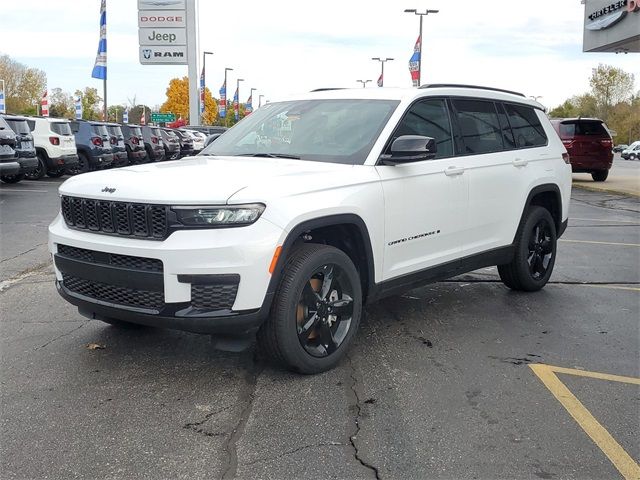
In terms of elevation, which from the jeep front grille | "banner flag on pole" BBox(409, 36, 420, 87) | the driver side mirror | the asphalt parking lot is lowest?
the asphalt parking lot

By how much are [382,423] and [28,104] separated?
307 ft

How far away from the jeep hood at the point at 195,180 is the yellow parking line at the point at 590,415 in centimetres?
185

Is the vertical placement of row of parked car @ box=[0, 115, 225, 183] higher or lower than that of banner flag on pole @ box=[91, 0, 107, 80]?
lower

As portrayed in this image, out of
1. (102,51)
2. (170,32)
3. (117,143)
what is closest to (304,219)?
(117,143)

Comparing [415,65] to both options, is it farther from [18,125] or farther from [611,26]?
[18,125]

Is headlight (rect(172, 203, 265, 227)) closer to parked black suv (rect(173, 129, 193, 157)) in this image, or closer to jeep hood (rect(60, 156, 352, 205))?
jeep hood (rect(60, 156, 352, 205))

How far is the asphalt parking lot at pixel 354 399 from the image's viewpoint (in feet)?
10.3

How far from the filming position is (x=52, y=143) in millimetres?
18938

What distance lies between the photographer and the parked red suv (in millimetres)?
20406

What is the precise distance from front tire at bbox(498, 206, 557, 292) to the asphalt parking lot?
339 mm

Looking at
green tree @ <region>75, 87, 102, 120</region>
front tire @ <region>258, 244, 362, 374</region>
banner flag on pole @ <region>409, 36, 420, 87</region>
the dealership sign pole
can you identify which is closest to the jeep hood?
front tire @ <region>258, 244, 362, 374</region>

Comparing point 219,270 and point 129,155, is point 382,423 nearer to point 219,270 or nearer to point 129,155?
point 219,270

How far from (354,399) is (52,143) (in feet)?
57.0

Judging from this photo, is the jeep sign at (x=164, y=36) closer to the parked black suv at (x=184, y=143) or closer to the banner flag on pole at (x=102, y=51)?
the banner flag on pole at (x=102, y=51)
